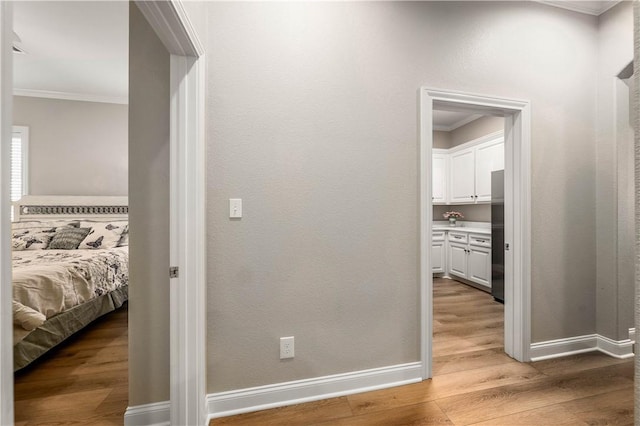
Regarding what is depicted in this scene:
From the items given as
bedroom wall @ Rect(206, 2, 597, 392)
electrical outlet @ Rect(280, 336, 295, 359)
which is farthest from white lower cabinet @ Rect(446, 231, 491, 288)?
electrical outlet @ Rect(280, 336, 295, 359)

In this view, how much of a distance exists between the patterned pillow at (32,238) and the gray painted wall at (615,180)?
6.06m

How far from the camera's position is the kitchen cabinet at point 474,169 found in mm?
4312

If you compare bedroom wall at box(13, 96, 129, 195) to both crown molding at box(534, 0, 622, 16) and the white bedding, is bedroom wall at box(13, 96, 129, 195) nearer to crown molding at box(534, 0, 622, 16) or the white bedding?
the white bedding

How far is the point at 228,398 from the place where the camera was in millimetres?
1718

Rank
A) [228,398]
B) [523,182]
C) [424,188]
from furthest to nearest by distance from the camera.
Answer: [523,182]
[424,188]
[228,398]

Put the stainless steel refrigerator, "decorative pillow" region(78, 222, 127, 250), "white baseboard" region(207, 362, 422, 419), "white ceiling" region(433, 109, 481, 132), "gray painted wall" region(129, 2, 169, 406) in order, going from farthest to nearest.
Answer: "white ceiling" region(433, 109, 481, 132)
the stainless steel refrigerator
"decorative pillow" region(78, 222, 127, 250)
"white baseboard" region(207, 362, 422, 419)
"gray painted wall" region(129, 2, 169, 406)

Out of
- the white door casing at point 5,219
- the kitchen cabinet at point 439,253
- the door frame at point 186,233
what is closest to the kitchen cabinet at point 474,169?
the kitchen cabinet at point 439,253

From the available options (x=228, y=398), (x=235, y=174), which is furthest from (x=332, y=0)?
Answer: (x=228, y=398)

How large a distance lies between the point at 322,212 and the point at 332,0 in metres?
1.43

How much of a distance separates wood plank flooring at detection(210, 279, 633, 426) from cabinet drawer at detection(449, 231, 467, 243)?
2.38 m

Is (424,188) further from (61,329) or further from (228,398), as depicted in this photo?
(61,329)

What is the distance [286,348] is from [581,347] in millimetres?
2648

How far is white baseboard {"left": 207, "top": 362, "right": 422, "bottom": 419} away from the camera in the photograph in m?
1.72

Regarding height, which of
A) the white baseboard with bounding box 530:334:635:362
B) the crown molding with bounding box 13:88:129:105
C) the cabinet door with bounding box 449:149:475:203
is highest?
the crown molding with bounding box 13:88:129:105
